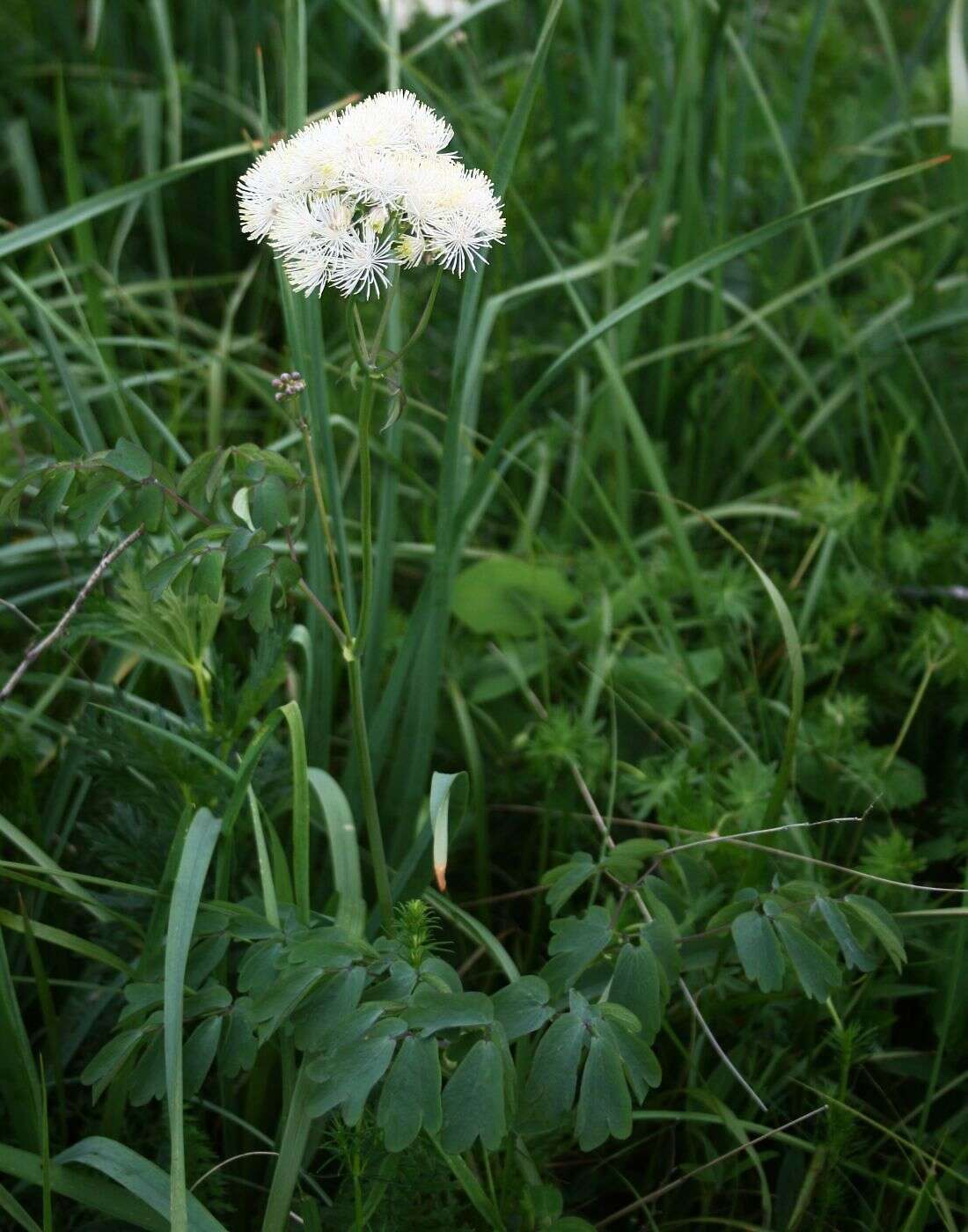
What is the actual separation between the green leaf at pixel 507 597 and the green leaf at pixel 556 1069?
794 mm

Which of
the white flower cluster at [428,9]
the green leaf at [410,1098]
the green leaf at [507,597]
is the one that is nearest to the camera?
the green leaf at [410,1098]

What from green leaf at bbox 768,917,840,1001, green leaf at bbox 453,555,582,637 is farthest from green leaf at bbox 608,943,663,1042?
green leaf at bbox 453,555,582,637

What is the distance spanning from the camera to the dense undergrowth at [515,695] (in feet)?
3.12

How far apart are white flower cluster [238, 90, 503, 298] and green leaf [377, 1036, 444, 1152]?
1.86ft

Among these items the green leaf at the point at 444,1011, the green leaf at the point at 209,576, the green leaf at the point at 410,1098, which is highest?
the green leaf at the point at 209,576

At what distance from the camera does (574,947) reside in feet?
3.11

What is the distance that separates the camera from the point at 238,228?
2.43 metres

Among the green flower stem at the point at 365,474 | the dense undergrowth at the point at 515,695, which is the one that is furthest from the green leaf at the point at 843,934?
the green flower stem at the point at 365,474

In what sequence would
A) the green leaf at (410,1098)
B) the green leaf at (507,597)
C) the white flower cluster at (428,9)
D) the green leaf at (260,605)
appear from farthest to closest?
the white flower cluster at (428,9), the green leaf at (507,597), the green leaf at (260,605), the green leaf at (410,1098)

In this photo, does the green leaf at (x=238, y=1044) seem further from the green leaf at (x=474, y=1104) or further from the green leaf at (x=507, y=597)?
the green leaf at (x=507, y=597)

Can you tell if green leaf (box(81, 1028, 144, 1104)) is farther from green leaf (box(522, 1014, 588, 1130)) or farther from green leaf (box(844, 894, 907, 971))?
green leaf (box(844, 894, 907, 971))

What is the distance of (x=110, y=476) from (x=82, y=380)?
40.4 inches

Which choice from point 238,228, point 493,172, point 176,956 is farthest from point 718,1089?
point 238,228

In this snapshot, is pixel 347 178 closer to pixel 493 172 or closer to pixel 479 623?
pixel 493 172
